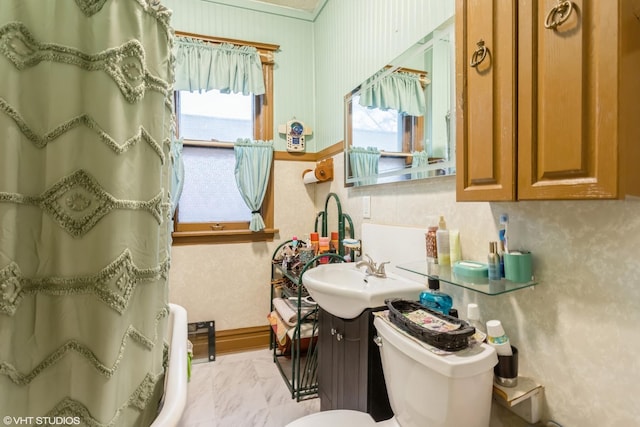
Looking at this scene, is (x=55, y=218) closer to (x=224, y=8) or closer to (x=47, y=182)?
(x=47, y=182)

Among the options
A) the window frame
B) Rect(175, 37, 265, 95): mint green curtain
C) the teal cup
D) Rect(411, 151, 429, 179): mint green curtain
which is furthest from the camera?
the window frame

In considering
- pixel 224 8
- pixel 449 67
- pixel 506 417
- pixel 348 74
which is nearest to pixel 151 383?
pixel 506 417

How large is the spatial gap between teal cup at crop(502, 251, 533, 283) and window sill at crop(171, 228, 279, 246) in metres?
2.04

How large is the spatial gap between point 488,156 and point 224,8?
2660 millimetres

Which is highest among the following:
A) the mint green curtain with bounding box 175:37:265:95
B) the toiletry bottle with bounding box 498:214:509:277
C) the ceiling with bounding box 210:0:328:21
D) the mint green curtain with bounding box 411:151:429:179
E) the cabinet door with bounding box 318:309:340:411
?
the ceiling with bounding box 210:0:328:21

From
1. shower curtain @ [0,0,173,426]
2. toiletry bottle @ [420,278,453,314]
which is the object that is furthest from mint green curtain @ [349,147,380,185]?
shower curtain @ [0,0,173,426]

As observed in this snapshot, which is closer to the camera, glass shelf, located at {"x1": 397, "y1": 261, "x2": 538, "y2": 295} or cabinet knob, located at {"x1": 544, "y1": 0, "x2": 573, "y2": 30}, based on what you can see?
cabinet knob, located at {"x1": 544, "y1": 0, "x2": 573, "y2": 30}

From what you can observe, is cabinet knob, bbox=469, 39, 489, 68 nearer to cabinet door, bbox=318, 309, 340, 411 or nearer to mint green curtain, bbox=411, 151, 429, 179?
mint green curtain, bbox=411, 151, 429, 179

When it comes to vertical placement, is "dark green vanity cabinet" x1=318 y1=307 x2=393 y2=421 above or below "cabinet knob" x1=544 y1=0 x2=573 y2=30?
below

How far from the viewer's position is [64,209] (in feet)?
2.34

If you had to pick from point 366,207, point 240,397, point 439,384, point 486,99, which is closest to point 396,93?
point 366,207

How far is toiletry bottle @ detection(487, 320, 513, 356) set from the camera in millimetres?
921

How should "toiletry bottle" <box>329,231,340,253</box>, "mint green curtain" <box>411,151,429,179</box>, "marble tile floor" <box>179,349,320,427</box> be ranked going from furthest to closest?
"toiletry bottle" <box>329,231,340,253</box> < "marble tile floor" <box>179,349,320,427</box> < "mint green curtain" <box>411,151,429,179</box>

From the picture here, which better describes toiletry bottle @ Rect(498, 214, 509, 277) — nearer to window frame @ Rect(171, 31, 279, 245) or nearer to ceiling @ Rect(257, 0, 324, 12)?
window frame @ Rect(171, 31, 279, 245)
